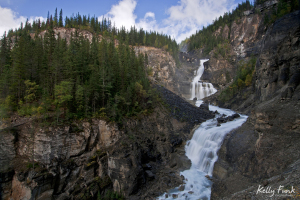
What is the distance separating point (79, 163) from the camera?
22703mm

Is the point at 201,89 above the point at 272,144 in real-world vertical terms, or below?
above

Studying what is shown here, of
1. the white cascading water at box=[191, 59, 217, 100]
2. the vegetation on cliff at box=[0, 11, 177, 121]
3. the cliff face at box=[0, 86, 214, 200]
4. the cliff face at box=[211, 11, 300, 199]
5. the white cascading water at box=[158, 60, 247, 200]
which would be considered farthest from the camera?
the white cascading water at box=[191, 59, 217, 100]

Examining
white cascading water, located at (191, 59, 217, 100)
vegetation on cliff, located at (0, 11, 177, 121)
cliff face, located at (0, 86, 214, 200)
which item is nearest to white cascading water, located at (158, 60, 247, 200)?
cliff face, located at (0, 86, 214, 200)

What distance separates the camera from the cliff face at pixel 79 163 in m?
20.1

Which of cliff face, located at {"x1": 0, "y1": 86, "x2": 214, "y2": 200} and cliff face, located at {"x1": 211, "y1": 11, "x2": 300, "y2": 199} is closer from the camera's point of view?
cliff face, located at {"x1": 211, "y1": 11, "x2": 300, "y2": 199}

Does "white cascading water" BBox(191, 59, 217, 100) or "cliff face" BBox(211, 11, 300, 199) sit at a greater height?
"white cascading water" BBox(191, 59, 217, 100)

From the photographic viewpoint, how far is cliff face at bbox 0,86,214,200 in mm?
20109

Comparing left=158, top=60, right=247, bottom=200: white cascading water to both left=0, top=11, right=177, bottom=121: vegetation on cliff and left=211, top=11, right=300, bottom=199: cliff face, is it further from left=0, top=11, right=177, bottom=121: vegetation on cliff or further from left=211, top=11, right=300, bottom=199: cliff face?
left=0, top=11, right=177, bottom=121: vegetation on cliff

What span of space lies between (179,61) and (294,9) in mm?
63917

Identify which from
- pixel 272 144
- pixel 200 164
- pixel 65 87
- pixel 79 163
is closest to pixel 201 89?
pixel 200 164

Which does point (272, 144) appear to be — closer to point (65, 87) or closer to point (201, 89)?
point (65, 87)

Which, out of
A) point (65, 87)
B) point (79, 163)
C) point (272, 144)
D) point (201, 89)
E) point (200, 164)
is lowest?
point (200, 164)

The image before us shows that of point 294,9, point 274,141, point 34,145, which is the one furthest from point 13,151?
point 294,9

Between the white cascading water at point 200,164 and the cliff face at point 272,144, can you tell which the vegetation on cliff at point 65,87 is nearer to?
the white cascading water at point 200,164
